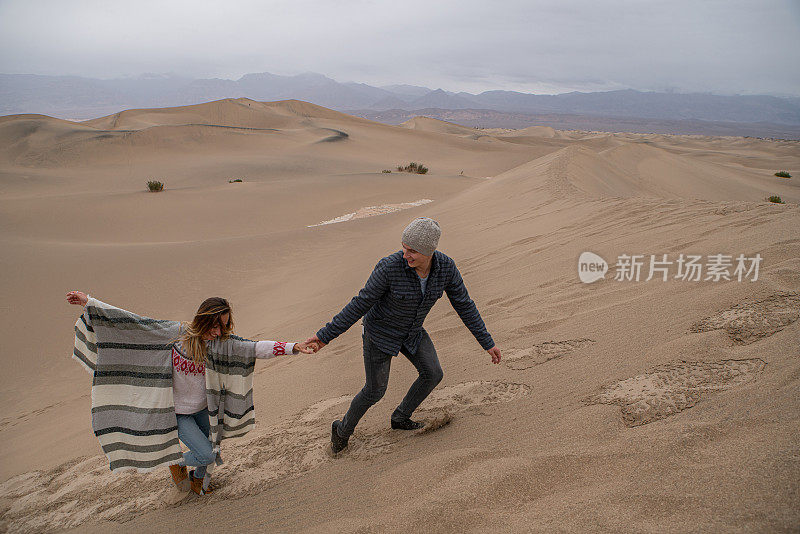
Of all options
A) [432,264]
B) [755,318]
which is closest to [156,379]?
[432,264]


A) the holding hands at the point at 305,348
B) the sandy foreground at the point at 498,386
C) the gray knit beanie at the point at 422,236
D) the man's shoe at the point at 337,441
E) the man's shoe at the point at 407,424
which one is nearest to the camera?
the sandy foreground at the point at 498,386

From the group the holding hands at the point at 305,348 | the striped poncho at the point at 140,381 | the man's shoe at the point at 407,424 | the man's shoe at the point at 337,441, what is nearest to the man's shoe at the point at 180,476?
the striped poncho at the point at 140,381

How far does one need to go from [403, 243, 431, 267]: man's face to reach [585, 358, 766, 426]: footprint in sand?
1.42 m

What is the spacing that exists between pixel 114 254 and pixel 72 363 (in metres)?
3.88

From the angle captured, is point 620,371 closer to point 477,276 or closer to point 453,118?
point 477,276

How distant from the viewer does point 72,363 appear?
20.2ft

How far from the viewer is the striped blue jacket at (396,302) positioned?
2660 millimetres

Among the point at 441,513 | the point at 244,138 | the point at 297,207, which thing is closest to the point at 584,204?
the point at 441,513

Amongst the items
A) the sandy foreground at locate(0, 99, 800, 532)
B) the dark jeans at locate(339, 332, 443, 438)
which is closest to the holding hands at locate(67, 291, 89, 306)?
the sandy foreground at locate(0, 99, 800, 532)

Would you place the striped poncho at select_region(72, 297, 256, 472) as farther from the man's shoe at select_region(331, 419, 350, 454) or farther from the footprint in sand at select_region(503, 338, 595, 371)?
the footprint in sand at select_region(503, 338, 595, 371)

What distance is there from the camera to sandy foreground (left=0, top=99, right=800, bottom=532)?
7.10 feet

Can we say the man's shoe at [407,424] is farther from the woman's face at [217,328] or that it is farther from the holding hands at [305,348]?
the woman's face at [217,328]

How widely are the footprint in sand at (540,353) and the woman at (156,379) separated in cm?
171

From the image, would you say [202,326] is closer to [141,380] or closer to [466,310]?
[141,380]
